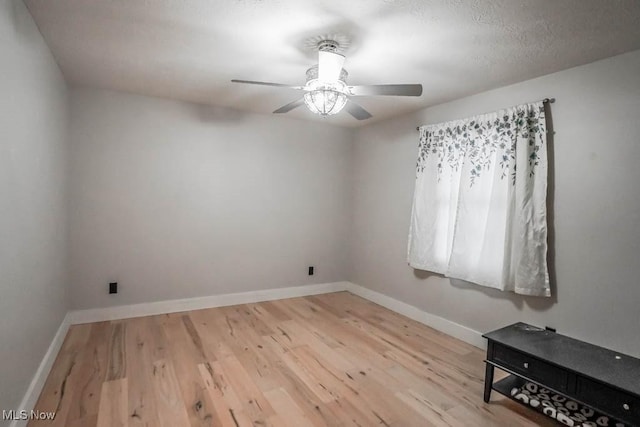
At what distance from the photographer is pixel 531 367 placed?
197 centimetres

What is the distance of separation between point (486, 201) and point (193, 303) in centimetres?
324

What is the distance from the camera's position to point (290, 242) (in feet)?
14.0

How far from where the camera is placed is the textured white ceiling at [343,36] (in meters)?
1.71

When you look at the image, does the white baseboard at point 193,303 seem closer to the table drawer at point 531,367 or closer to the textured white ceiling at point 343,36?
the textured white ceiling at point 343,36

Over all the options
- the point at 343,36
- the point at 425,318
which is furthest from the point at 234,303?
the point at 343,36

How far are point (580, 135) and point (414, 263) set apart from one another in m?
1.83

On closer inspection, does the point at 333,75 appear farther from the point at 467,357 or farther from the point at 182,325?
the point at 182,325

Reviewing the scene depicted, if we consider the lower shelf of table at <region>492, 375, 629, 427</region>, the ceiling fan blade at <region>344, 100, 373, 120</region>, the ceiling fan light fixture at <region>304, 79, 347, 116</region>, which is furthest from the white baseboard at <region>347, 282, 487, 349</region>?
the ceiling fan light fixture at <region>304, 79, 347, 116</region>

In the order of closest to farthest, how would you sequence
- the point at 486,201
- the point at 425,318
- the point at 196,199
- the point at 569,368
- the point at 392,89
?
the point at 569,368
the point at 392,89
the point at 486,201
the point at 425,318
the point at 196,199

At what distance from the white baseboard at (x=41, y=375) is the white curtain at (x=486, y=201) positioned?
10.5ft

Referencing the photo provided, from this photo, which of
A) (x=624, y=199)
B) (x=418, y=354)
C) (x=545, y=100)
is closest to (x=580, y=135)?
(x=545, y=100)

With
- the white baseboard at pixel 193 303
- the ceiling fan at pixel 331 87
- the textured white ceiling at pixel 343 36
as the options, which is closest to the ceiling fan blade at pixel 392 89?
the ceiling fan at pixel 331 87

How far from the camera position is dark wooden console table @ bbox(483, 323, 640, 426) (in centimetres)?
166

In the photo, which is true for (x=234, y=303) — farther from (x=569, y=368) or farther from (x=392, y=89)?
(x=569, y=368)
